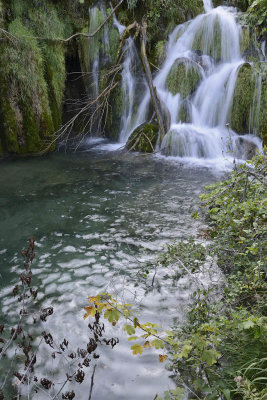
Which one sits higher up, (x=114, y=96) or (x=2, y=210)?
(x=114, y=96)

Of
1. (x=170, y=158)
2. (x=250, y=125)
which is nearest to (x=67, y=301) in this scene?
(x=170, y=158)

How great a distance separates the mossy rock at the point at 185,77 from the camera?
34.3ft

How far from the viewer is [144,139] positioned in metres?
9.84

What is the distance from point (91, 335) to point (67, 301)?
0.59 meters

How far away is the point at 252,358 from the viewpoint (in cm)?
229

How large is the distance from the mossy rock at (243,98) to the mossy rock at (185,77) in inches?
53.7

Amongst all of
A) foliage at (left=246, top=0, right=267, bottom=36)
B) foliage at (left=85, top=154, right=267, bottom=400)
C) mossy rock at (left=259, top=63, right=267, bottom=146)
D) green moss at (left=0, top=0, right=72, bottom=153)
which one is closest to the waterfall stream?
mossy rock at (left=259, top=63, right=267, bottom=146)

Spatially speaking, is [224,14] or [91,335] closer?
[91,335]

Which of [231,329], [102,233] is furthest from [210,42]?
[231,329]

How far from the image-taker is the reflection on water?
297 centimetres

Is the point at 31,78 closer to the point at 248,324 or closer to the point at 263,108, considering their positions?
the point at 263,108

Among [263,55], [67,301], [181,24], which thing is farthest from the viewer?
[181,24]

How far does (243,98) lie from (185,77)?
1988 millimetres

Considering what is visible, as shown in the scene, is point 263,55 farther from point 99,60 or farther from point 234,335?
point 234,335
